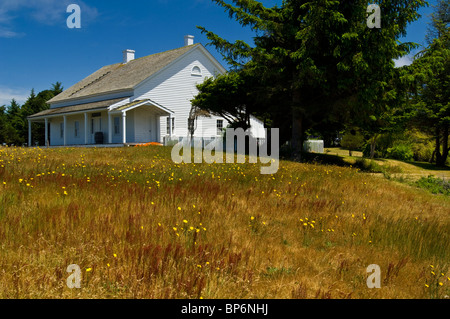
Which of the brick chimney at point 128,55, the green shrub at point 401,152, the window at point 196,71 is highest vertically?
the brick chimney at point 128,55

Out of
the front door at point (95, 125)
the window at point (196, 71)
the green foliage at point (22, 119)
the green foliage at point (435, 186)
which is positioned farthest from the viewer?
the green foliage at point (22, 119)

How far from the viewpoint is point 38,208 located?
5.42 meters

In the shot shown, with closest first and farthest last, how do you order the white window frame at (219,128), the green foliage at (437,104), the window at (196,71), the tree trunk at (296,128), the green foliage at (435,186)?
the green foliage at (435,186) → the tree trunk at (296,128) → the green foliage at (437,104) → the window at (196,71) → the white window frame at (219,128)

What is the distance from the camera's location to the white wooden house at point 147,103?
2844 centimetres

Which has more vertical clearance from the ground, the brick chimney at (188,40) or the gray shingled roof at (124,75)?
the brick chimney at (188,40)

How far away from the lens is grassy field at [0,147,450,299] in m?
3.88

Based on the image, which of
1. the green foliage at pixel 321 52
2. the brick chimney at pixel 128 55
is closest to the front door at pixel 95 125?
the brick chimney at pixel 128 55

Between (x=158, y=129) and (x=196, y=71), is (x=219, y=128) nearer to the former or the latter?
(x=196, y=71)

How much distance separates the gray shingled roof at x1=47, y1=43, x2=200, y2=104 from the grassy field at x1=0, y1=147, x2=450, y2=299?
2175 centimetres

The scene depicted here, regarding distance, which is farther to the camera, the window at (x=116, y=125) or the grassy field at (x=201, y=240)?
the window at (x=116, y=125)

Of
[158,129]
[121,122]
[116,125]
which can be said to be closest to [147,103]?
[158,129]

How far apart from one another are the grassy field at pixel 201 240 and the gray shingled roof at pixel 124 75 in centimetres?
2175

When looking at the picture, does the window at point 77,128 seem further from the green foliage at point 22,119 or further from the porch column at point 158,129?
the green foliage at point 22,119
